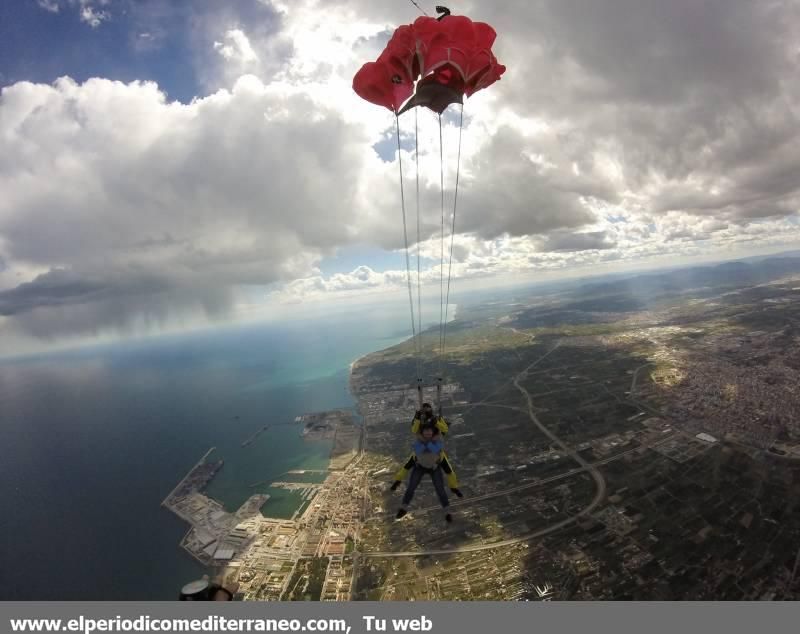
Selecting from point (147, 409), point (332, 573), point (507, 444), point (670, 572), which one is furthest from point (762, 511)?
point (147, 409)

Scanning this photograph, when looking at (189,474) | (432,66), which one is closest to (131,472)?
(189,474)

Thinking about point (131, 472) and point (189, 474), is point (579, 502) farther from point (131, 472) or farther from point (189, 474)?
point (131, 472)

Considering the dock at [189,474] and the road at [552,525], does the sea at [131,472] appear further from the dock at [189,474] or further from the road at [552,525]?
the road at [552,525]

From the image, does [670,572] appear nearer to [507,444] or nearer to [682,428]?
[507,444]

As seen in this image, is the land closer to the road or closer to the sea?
the road

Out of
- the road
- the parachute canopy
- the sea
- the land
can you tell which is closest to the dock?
the sea

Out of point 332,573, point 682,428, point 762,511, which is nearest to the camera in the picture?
point 332,573
